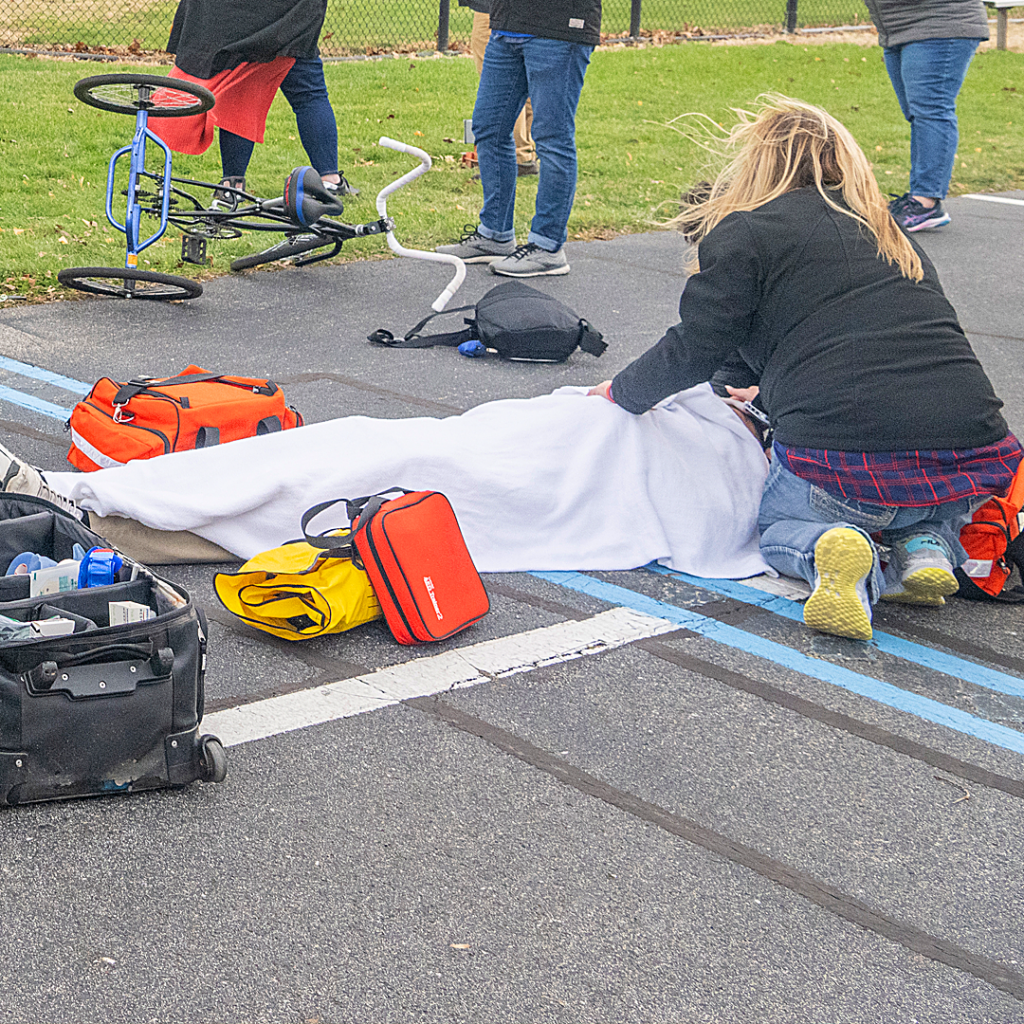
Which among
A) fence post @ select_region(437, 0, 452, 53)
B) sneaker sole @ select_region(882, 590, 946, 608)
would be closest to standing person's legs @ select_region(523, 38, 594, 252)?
sneaker sole @ select_region(882, 590, 946, 608)

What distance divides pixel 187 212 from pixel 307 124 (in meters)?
1.25

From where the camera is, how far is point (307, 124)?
22.4 ft

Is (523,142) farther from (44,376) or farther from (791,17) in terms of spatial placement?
(791,17)

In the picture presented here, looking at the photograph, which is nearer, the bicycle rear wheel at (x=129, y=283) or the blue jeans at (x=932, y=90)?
the bicycle rear wheel at (x=129, y=283)

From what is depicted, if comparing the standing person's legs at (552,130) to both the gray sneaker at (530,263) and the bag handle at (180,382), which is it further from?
the bag handle at (180,382)

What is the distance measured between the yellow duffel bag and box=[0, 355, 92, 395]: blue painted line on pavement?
1.95 metres

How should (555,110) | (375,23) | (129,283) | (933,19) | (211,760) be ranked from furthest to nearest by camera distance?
1. (375,23)
2. (933,19)
3. (555,110)
4. (129,283)
5. (211,760)

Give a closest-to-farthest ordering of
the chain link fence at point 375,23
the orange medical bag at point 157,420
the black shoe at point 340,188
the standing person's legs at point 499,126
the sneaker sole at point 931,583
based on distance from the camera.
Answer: the sneaker sole at point 931,583
the orange medical bag at point 157,420
the standing person's legs at point 499,126
the black shoe at point 340,188
the chain link fence at point 375,23

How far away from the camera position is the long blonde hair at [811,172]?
11.0 ft

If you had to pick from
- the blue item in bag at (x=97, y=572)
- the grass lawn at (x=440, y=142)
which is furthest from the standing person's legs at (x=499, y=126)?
the blue item in bag at (x=97, y=572)

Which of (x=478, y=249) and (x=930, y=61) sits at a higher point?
(x=930, y=61)

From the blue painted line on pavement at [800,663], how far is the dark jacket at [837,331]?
21.8 inches

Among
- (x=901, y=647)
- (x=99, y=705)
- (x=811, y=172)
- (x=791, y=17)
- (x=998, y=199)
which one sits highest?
(x=791, y=17)

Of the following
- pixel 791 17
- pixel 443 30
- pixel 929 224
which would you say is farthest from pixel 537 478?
pixel 791 17
